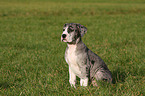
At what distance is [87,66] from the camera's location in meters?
3.95

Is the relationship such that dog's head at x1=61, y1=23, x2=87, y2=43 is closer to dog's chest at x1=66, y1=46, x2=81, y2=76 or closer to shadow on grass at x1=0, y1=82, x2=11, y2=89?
dog's chest at x1=66, y1=46, x2=81, y2=76

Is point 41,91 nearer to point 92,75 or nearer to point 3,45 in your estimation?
point 92,75

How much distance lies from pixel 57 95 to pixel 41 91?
439 mm

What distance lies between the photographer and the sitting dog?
382 centimetres

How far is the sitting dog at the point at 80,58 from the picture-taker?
382 centimetres

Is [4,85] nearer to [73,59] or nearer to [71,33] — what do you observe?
[73,59]

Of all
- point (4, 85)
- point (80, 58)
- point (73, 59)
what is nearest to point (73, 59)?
point (73, 59)

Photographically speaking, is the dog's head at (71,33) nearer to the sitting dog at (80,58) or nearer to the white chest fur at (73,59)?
the sitting dog at (80,58)

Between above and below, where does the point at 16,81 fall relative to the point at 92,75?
below

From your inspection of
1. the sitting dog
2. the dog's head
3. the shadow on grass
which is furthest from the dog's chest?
the shadow on grass

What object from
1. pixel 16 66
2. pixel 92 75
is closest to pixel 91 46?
pixel 16 66

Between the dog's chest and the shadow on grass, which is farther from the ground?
the dog's chest

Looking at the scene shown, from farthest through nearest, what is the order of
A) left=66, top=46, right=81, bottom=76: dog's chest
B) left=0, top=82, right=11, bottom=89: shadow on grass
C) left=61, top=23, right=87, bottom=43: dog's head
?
left=0, top=82, right=11, bottom=89: shadow on grass
left=66, top=46, right=81, bottom=76: dog's chest
left=61, top=23, right=87, bottom=43: dog's head

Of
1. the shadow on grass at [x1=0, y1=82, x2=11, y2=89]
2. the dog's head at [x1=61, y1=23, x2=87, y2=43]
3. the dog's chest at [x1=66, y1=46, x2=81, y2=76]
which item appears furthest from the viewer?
the shadow on grass at [x1=0, y1=82, x2=11, y2=89]
